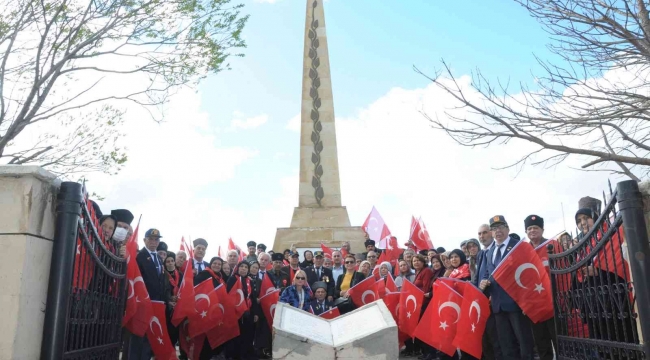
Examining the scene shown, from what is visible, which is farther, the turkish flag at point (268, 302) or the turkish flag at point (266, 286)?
the turkish flag at point (266, 286)

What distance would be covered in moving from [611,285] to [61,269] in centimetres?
363

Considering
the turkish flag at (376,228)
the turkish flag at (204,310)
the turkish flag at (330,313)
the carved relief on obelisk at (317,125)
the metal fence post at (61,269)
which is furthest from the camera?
the carved relief on obelisk at (317,125)

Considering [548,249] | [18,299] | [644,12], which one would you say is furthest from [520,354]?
[18,299]

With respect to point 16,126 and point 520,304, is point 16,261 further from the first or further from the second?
point 16,126

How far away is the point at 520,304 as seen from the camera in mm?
5586

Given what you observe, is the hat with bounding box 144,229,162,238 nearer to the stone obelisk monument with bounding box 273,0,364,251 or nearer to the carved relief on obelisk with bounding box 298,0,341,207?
the stone obelisk monument with bounding box 273,0,364,251

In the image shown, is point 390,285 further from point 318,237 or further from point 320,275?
point 318,237

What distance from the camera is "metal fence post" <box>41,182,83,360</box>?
3.35m

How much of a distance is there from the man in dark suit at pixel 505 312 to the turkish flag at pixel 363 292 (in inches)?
110

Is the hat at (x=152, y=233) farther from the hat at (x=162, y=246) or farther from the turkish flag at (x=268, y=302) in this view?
the turkish flag at (x=268, y=302)

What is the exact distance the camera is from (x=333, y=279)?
10227 millimetres

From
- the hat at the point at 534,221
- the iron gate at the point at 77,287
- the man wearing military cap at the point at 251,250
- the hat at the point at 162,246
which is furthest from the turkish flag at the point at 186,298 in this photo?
the man wearing military cap at the point at 251,250

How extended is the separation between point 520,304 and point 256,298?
4.61 m

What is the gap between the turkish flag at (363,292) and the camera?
8.80 m
